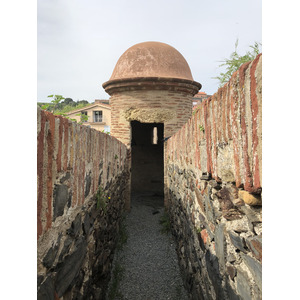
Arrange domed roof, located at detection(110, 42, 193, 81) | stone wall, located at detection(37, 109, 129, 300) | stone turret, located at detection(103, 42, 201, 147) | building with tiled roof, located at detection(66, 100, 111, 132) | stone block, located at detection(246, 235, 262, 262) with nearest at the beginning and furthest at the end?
1. stone block, located at detection(246, 235, 262, 262)
2. stone wall, located at detection(37, 109, 129, 300)
3. stone turret, located at detection(103, 42, 201, 147)
4. domed roof, located at detection(110, 42, 193, 81)
5. building with tiled roof, located at detection(66, 100, 111, 132)

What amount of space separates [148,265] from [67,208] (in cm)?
277

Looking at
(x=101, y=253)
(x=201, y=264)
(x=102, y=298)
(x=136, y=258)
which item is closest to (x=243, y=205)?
(x=201, y=264)

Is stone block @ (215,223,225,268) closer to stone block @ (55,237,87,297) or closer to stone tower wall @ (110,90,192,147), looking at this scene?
stone block @ (55,237,87,297)

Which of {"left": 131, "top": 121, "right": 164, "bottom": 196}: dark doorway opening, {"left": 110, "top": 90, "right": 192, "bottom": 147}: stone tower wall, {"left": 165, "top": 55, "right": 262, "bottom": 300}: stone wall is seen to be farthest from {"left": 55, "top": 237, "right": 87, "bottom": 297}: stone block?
{"left": 131, "top": 121, "right": 164, "bottom": 196}: dark doorway opening

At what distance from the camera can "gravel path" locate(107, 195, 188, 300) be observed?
3.19 m

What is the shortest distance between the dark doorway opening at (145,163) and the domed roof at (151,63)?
3024 mm

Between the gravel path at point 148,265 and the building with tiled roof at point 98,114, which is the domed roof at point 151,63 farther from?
the building with tiled roof at point 98,114

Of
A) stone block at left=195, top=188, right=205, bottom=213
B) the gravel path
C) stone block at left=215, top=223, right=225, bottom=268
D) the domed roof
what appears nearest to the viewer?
stone block at left=215, top=223, right=225, bottom=268

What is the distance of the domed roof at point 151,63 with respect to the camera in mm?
6797

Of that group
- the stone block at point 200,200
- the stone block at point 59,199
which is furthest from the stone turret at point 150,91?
the stone block at point 59,199

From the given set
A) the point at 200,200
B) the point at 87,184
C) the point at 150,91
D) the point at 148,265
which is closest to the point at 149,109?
the point at 150,91

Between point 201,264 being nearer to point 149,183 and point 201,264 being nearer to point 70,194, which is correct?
point 70,194

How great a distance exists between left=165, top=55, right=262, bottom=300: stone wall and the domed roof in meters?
4.92

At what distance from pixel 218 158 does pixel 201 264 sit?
1.17 m
